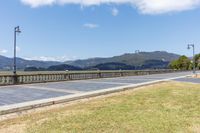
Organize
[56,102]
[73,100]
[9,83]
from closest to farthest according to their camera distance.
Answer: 1. [56,102]
2. [73,100]
3. [9,83]

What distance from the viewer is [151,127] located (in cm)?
717

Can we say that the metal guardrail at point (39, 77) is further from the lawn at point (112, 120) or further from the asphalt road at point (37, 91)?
the lawn at point (112, 120)

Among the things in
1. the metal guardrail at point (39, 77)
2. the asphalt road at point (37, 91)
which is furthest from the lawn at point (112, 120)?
the metal guardrail at point (39, 77)

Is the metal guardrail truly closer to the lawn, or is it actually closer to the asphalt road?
the asphalt road

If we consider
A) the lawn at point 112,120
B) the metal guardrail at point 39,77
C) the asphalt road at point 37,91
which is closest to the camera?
the lawn at point 112,120

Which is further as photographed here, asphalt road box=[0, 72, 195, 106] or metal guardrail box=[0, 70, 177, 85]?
metal guardrail box=[0, 70, 177, 85]

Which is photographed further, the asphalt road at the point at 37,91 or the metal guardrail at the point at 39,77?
the metal guardrail at the point at 39,77

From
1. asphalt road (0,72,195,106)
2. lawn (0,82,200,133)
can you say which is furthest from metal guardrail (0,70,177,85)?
lawn (0,82,200,133)

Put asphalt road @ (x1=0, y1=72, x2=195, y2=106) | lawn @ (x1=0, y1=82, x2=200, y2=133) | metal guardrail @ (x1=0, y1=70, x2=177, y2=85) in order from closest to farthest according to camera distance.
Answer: lawn @ (x1=0, y1=82, x2=200, y2=133), asphalt road @ (x1=0, y1=72, x2=195, y2=106), metal guardrail @ (x1=0, y1=70, x2=177, y2=85)

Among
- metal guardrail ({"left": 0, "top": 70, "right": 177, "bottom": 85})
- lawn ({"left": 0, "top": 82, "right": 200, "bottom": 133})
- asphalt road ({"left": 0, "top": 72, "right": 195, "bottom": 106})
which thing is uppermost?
metal guardrail ({"left": 0, "top": 70, "right": 177, "bottom": 85})

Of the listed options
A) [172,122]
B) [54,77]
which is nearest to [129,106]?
[172,122]

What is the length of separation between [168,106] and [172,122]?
2.82 m

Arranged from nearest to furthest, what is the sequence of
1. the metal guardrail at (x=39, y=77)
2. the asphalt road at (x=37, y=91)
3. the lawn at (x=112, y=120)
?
the lawn at (x=112, y=120) → the asphalt road at (x=37, y=91) → the metal guardrail at (x=39, y=77)

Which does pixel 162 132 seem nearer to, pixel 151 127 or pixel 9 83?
pixel 151 127
